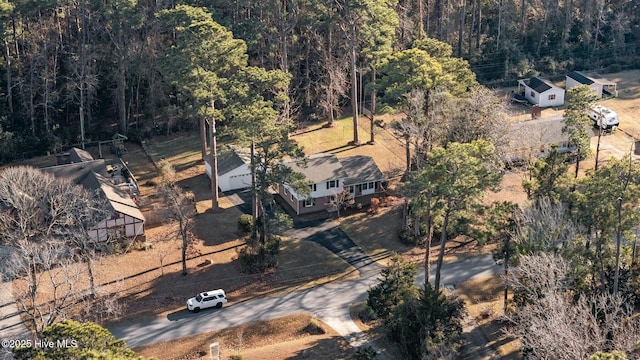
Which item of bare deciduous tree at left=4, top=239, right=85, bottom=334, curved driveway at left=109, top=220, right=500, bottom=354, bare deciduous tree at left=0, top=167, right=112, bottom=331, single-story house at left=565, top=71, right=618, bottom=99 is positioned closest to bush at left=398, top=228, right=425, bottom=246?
curved driveway at left=109, top=220, right=500, bottom=354

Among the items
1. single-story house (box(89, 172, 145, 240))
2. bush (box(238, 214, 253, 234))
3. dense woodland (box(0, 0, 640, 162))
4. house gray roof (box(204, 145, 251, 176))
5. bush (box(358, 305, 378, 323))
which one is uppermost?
dense woodland (box(0, 0, 640, 162))

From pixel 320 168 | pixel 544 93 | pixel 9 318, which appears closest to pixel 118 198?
pixel 9 318

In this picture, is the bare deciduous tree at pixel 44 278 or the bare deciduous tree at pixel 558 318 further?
the bare deciduous tree at pixel 44 278

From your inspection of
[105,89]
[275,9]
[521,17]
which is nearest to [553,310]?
[275,9]

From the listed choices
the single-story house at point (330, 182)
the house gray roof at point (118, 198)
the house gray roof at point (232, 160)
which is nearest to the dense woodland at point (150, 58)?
Answer: the house gray roof at point (232, 160)

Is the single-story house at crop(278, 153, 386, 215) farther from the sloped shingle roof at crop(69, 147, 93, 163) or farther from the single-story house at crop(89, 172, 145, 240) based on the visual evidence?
the sloped shingle roof at crop(69, 147, 93, 163)

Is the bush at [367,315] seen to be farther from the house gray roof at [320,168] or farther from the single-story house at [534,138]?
the single-story house at [534,138]
